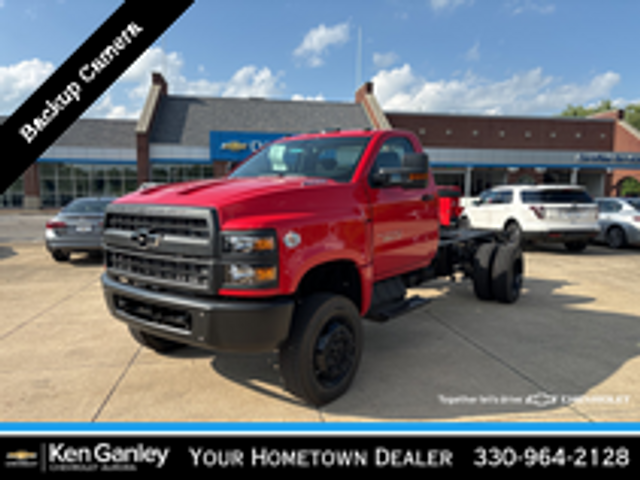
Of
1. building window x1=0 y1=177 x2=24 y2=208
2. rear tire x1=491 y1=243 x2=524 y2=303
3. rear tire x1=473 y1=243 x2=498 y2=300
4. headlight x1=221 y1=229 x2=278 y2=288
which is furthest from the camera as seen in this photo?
building window x1=0 y1=177 x2=24 y2=208

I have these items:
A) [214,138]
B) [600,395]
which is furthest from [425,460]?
[214,138]

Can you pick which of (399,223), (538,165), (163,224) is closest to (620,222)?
(399,223)

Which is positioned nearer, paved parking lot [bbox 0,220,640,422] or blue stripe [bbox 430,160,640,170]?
paved parking lot [bbox 0,220,640,422]

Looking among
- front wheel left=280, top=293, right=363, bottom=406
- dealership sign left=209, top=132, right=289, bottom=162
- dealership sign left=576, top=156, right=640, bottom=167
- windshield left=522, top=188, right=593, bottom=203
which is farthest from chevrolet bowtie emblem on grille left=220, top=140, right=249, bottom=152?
dealership sign left=576, top=156, right=640, bottom=167

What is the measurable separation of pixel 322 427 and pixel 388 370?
1.19 m

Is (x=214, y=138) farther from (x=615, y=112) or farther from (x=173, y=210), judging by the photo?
(x=615, y=112)

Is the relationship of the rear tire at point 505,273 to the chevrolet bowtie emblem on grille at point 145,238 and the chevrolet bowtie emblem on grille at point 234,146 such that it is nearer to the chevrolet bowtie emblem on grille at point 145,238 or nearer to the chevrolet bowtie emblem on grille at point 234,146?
the chevrolet bowtie emblem on grille at point 145,238

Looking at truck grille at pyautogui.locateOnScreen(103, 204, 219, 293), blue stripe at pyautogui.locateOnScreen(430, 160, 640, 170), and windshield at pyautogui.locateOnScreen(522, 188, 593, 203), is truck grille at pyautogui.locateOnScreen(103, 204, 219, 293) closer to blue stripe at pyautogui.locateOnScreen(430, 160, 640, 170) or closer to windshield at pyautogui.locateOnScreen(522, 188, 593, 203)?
windshield at pyautogui.locateOnScreen(522, 188, 593, 203)

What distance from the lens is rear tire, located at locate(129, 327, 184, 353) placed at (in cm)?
435

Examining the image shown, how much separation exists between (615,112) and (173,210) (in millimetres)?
43508

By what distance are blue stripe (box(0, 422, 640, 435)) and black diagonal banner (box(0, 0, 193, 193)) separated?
1.85 m

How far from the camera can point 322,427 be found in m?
3.14

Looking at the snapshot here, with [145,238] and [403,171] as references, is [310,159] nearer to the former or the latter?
[403,171]

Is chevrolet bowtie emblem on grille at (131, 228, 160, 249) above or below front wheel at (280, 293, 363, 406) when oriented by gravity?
above
